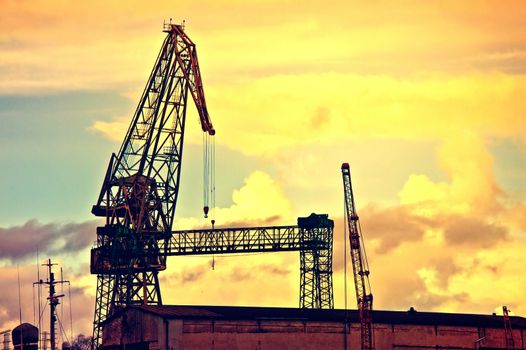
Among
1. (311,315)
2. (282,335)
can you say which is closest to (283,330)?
(282,335)

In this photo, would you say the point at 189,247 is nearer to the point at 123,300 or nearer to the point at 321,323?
the point at 123,300

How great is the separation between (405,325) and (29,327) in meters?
41.6

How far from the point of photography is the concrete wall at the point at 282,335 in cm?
13100

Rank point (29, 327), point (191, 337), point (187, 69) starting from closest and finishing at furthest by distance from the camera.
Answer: point (191, 337) < point (29, 327) < point (187, 69)

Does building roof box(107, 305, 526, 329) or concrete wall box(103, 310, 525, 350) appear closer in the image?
concrete wall box(103, 310, 525, 350)

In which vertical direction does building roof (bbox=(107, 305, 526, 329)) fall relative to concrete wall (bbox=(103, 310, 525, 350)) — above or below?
above

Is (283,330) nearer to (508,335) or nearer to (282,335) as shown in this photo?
(282,335)

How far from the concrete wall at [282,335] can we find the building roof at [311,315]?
678mm

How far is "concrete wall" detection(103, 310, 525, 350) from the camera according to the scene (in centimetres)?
13100

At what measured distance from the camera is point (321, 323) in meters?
136

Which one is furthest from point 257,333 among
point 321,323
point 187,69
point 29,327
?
point 187,69

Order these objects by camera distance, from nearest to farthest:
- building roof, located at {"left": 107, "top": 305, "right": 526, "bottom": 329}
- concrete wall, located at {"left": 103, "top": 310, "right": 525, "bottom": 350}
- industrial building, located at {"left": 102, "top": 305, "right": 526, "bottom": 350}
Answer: concrete wall, located at {"left": 103, "top": 310, "right": 525, "bottom": 350}, industrial building, located at {"left": 102, "top": 305, "right": 526, "bottom": 350}, building roof, located at {"left": 107, "top": 305, "right": 526, "bottom": 329}

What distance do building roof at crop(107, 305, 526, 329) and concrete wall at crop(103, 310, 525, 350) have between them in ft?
2.22

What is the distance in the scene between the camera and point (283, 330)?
442 ft
